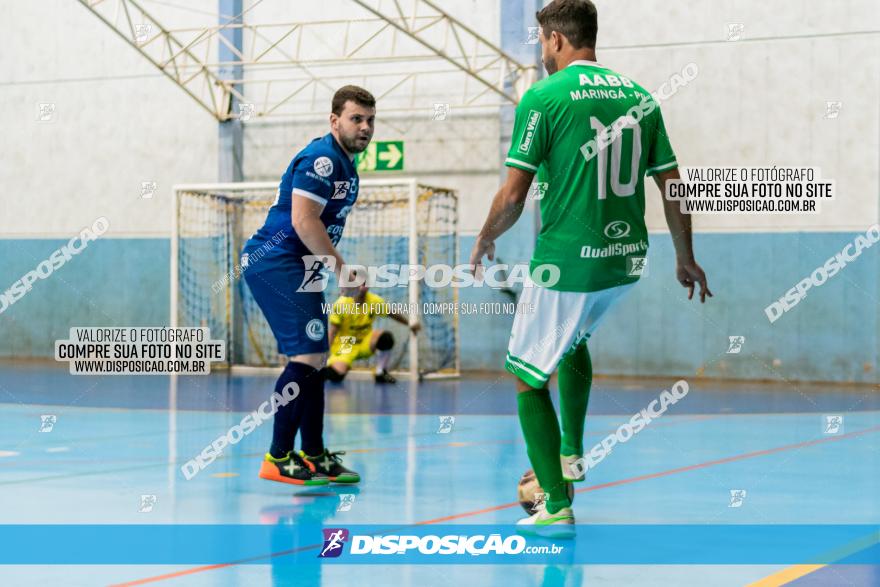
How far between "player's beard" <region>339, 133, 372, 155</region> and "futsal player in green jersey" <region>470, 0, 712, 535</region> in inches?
65.5

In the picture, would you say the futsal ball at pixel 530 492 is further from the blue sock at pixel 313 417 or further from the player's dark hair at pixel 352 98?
the player's dark hair at pixel 352 98

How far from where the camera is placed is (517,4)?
1647cm

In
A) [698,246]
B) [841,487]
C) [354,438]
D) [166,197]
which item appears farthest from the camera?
[166,197]

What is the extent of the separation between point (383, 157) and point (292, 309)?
37.4 ft

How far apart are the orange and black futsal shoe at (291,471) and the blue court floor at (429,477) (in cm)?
8

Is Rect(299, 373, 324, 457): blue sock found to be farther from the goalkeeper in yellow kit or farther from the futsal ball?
the goalkeeper in yellow kit

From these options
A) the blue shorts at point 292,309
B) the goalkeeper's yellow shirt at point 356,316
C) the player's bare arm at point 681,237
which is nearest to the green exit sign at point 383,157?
the goalkeeper's yellow shirt at point 356,316

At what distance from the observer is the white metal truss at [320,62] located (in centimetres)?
1666

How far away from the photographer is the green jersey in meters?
4.78

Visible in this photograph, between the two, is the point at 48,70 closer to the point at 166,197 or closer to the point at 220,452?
the point at 166,197

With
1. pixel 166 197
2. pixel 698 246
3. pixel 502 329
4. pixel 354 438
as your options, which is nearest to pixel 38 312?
pixel 166 197

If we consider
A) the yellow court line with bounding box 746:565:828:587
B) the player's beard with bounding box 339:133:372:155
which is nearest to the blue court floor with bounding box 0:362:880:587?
the yellow court line with bounding box 746:565:828:587

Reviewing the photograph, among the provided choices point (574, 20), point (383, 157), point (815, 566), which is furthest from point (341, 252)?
point (815, 566)

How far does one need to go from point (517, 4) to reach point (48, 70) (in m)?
Answer: 8.34
